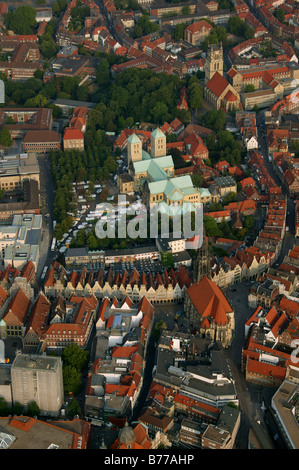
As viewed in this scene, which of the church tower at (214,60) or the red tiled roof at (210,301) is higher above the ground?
the church tower at (214,60)

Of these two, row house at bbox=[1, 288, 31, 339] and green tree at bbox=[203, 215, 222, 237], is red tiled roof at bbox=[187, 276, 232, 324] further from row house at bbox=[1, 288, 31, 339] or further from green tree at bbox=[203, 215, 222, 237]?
row house at bbox=[1, 288, 31, 339]

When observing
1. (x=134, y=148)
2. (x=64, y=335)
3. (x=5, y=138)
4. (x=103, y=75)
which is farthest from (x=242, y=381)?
(x=103, y=75)

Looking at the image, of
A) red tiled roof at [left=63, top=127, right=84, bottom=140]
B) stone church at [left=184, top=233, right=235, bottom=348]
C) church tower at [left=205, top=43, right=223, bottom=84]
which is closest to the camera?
stone church at [left=184, top=233, right=235, bottom=348]

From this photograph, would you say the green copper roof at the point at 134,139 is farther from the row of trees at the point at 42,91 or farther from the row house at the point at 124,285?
the row of trees at the point at 42,91

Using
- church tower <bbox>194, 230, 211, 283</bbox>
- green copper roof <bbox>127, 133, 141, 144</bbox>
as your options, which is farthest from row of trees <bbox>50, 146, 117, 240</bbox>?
church tower <bbox>194, 230, 211, 283</bbox>

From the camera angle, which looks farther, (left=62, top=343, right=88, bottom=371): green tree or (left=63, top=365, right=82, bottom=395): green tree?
(left=62, top=343, right=88, bottom=371): green tree

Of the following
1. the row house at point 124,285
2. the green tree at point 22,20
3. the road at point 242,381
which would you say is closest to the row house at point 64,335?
the row house at point 124,285

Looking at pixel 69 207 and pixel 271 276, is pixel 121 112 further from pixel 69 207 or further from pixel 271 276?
pixel 271 276

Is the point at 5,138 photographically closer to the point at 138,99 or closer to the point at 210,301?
the point at 138,99
